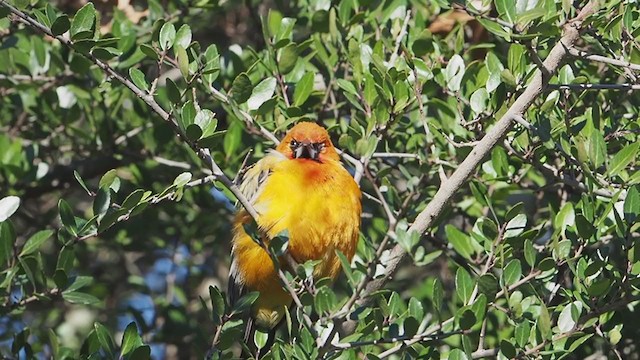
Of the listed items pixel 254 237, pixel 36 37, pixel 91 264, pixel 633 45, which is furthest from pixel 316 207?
pixel 91 264

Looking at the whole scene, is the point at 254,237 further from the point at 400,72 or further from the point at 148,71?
the point at 148,71

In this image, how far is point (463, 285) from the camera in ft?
12.2

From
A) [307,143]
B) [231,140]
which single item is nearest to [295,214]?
[307,143]

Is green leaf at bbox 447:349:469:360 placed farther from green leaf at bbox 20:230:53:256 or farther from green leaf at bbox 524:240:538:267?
green leaf at bbox 20:230:53:256

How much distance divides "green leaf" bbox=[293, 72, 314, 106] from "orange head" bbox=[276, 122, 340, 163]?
0.46 feet

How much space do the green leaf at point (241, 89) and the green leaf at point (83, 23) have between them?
709 mm

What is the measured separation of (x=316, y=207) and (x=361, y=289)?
128cm

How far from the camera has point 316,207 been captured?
4477 mm

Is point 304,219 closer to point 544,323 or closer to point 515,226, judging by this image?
point 515,226

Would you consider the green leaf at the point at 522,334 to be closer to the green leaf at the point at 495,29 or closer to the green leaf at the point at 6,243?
the green leaf at the point at 495,29

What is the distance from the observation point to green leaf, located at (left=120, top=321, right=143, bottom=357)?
3.91 meters

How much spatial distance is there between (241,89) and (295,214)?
0.64 m

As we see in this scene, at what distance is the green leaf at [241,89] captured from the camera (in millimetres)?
4121

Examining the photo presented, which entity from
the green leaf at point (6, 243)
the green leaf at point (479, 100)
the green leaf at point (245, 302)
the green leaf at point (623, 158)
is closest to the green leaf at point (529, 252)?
the green leaf at point (623, 158)
